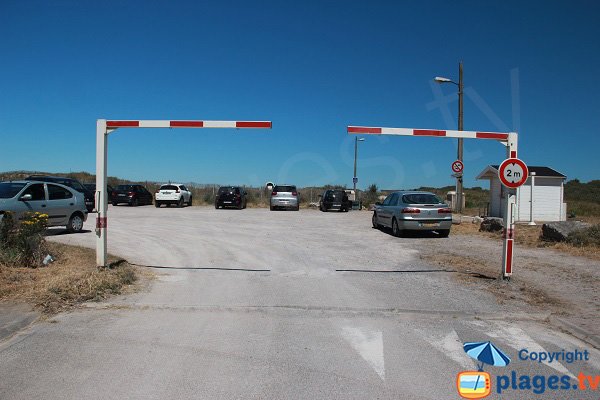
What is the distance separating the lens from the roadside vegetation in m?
7.14

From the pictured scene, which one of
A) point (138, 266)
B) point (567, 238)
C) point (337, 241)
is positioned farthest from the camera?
point (337, 241)

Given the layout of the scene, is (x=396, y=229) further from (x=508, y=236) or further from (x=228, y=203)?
(x=228, y=203)

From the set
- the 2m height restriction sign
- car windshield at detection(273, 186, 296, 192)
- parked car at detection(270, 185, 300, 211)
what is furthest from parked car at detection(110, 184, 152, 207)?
the 2m height restriction sign

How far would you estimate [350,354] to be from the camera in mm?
5117

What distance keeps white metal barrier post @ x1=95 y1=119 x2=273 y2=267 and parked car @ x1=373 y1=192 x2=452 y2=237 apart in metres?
8.54

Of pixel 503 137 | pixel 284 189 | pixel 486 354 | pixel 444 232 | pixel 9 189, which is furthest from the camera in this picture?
pixel 284 189

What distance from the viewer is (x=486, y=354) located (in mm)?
5219

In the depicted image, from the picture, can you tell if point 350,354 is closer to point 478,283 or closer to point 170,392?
point 170,392

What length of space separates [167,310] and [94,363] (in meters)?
2.12

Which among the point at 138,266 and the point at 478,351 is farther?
the point at 138,266

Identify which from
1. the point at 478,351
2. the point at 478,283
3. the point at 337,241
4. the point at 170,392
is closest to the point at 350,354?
the point at 478,351

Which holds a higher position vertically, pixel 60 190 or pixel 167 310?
pixel 60 190

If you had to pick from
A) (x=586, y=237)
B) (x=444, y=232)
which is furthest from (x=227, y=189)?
(x=586, y=237)

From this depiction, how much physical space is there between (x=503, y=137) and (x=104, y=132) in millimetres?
7381
